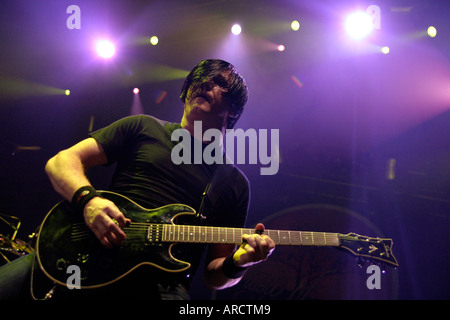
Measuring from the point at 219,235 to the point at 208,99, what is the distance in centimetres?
126

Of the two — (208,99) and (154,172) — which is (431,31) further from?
(154,172)

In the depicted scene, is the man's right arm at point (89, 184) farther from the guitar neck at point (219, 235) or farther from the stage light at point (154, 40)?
the stage light at point (154, 40)

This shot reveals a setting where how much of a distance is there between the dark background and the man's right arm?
11.1ft

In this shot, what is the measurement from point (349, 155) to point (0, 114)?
592cm

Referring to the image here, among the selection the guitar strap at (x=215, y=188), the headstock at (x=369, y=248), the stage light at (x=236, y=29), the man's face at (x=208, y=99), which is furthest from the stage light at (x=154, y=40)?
the headstock at (x=369, y=248)

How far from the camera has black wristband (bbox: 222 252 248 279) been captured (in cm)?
246

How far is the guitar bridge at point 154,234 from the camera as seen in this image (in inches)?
83.2

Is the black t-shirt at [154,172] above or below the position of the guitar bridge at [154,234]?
above

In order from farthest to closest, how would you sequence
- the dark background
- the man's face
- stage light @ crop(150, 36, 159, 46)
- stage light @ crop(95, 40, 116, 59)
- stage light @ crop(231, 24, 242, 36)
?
stage light @ crop(150, 36, 159, 46)
stage light @ crop(231, 24, 242, 36)
stage light @ crop(95, 40, 116, 59)
the dark background
the man's face

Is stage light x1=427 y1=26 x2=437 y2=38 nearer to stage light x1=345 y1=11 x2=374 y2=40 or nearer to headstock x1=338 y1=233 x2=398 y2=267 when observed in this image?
stage light x1=345 y1=11 x2=374 y2=40

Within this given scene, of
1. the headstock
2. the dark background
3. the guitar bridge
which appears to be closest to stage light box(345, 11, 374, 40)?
the dark background

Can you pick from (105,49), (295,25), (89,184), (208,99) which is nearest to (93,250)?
(89,184)

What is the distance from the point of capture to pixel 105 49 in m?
5.41

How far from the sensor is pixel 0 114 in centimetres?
489
